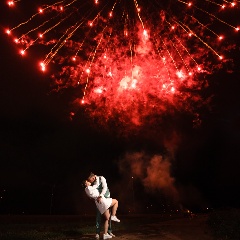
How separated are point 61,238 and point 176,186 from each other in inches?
1145

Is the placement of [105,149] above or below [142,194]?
above

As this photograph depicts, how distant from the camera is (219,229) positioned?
792 cm

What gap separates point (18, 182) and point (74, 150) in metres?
6.20

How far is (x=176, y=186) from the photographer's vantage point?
3544 cm

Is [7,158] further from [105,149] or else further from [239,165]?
[239,165]

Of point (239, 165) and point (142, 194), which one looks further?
point (142, 194)

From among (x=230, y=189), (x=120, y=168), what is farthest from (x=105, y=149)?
(x=230, y=189)

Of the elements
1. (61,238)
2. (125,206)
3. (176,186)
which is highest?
(176,186)

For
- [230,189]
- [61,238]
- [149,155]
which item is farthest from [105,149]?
[61,238]

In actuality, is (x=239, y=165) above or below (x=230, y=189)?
above

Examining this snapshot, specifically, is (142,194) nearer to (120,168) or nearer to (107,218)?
(120,168)

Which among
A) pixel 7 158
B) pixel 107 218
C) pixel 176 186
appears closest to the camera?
pixel 107 218

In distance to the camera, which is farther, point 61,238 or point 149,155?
point 149,155

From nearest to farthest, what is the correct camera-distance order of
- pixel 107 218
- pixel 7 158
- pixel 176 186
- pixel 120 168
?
pixel 107 218 < pixel 7 158 < pixel 120 168 < pixel 176 186
